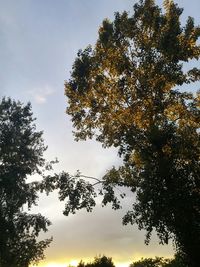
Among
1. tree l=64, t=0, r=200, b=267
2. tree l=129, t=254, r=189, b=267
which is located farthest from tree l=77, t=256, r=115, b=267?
tree l=64, t=0, r=200, b=267

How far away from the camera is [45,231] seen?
32.7m

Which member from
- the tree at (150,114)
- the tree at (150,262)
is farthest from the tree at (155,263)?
the tree at (150,114)

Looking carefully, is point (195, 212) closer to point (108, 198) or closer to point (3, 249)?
point (108, 198)

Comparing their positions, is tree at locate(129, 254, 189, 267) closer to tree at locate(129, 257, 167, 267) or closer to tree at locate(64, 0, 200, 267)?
tree at locate(129, 257, 167, 267)

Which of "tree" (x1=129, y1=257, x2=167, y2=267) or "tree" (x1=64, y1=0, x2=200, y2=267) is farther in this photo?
"tree" (x1=129, y1=257, x2=167, y2=267)

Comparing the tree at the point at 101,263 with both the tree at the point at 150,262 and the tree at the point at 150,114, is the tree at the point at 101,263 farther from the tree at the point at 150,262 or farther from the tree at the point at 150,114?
the tree at the point at 150,114

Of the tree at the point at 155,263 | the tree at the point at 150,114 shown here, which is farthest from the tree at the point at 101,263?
the tree at the point at 150,114

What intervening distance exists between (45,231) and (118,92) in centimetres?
1466

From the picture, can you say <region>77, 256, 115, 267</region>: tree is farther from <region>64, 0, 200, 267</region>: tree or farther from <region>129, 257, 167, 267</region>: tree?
<region>64, 0, 200, 267</region>: tree

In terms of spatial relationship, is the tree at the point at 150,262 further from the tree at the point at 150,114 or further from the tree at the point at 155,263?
the tree at the point at 150,114

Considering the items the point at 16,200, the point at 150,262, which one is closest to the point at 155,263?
the point at 150,262

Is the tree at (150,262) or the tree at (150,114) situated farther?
the tree at (150,262)

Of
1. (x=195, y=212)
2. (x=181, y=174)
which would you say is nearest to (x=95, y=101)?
(x=181, y=174)

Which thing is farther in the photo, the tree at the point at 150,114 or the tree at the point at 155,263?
the tree at the point at 155,263
